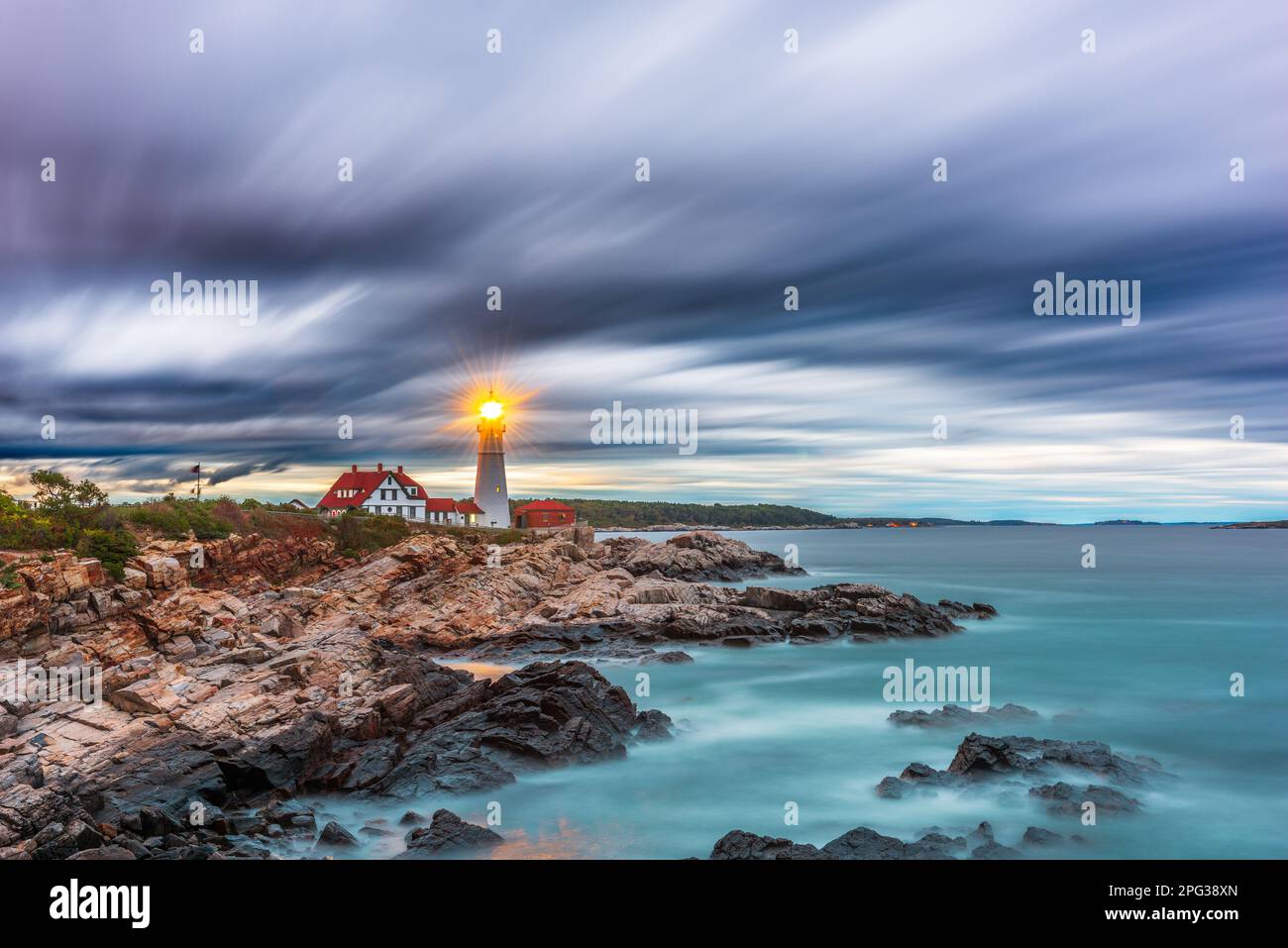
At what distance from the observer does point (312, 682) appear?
1794 centimetres

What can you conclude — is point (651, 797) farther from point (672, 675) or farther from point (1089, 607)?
point (1089, 607)

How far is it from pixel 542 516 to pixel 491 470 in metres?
10.9

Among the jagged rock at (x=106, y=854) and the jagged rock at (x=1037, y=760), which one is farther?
the jagged rock at (x=1037, y=760)

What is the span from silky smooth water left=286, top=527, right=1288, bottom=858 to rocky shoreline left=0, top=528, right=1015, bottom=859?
97 cm

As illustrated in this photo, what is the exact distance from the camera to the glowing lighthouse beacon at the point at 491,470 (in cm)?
5984

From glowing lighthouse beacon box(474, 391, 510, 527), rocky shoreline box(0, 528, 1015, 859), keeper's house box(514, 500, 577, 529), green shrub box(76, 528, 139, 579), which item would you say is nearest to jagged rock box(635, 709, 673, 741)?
rocky shoreline box(0, 528, 1015, 859)

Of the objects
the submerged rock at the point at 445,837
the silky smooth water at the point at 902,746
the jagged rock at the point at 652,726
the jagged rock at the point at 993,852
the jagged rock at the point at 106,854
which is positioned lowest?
the silky smooth water at the point at 902,746

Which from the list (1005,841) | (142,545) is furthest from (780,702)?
(142,545)

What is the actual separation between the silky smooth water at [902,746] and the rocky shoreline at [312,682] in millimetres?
969

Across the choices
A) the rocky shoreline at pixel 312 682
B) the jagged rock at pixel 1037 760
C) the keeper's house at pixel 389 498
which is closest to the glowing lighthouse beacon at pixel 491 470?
the keeper's house at pixel 389 498

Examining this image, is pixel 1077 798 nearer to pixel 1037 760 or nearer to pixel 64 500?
pixel 1037 760

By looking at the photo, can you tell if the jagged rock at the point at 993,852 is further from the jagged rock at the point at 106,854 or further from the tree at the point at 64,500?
the tree at the point at 64,500

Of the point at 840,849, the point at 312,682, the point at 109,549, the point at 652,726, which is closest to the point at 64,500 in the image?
the point at 109,549

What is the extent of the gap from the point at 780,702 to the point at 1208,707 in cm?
1162
